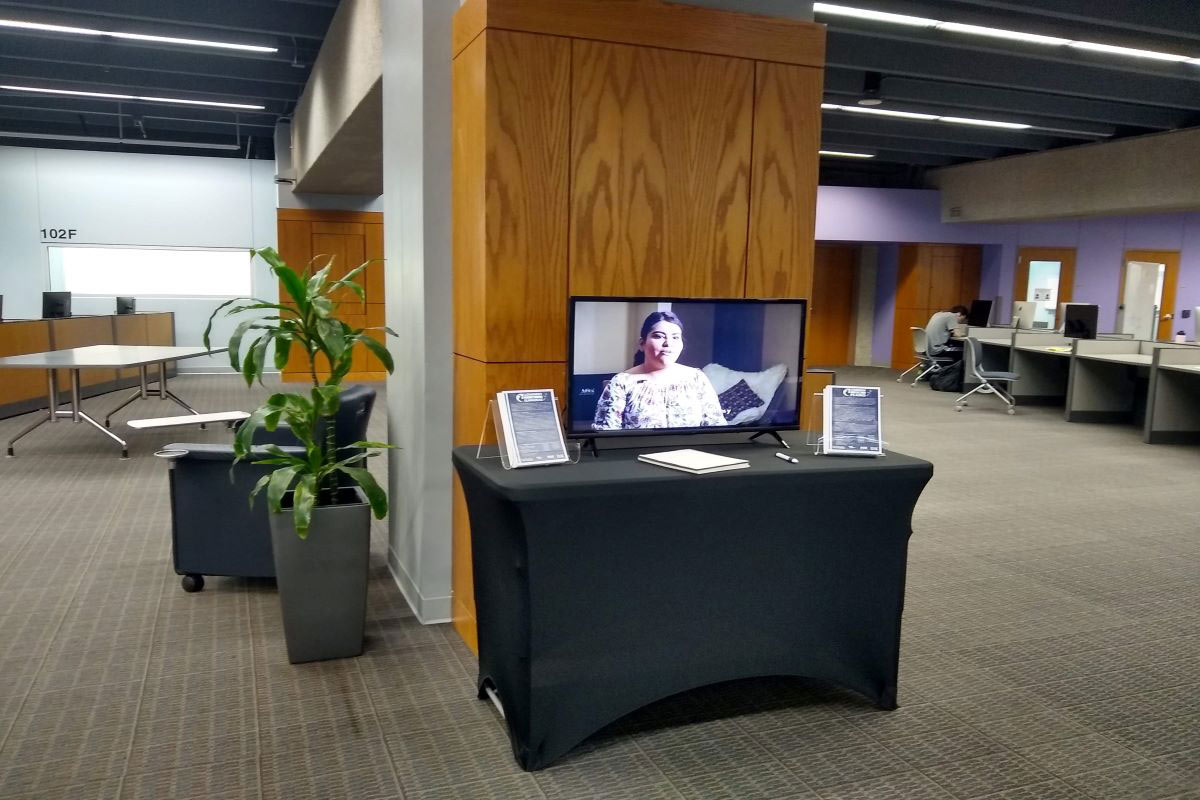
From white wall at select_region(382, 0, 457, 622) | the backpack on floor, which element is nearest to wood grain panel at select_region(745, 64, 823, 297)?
white wall at select_region(382, 0, 457, 622)

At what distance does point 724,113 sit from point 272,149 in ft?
40.5

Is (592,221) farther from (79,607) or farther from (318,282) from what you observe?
(79,607)

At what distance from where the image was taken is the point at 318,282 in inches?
123

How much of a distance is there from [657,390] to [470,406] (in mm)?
740

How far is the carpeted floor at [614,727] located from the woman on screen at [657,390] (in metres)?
0.95

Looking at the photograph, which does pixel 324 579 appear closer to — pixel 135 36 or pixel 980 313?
pixel 135 36

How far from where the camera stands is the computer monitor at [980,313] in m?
12.0

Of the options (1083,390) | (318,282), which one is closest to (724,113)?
(318,282)

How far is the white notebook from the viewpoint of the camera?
2574mm

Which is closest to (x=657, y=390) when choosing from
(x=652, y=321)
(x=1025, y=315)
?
(x=652, y=321)

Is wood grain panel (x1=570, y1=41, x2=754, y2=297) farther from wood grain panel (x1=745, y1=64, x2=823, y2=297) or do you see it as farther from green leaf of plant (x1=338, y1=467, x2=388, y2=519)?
green leaf of plant (x1=338, y1=467, x2=388, y2=519)

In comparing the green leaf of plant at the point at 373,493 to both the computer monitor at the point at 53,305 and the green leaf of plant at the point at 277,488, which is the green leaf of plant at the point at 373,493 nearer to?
the green leaf of plant at the point at 277,488

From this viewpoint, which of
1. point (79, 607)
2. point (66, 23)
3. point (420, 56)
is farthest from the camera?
point (66, 23)

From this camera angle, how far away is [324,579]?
10.3 ft
